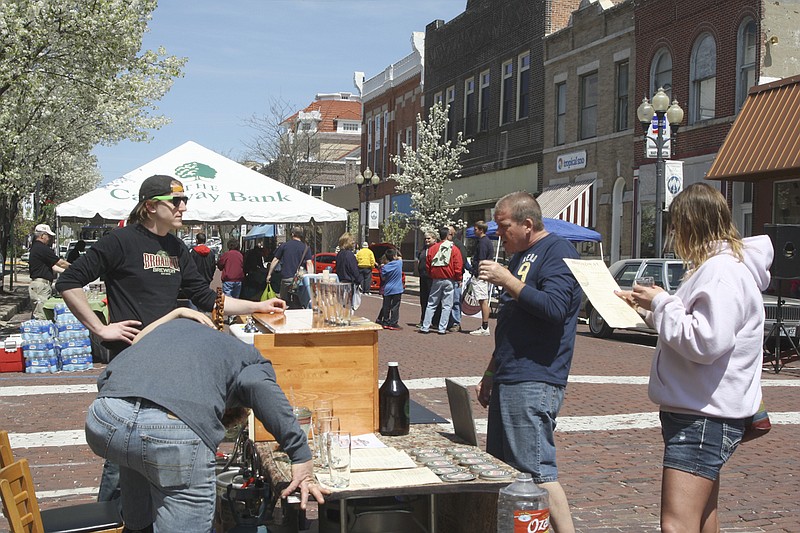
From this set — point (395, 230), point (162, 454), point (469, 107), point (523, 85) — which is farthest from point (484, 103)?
point (162, 454)

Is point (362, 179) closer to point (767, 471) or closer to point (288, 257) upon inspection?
point (288, 257)

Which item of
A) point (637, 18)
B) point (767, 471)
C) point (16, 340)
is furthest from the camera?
point (637, 18)

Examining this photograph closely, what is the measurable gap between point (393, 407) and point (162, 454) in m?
1.62

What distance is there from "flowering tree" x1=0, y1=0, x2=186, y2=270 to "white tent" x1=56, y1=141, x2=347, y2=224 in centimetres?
359

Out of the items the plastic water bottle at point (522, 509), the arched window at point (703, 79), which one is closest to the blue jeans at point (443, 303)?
the arched window at point (703, 79)

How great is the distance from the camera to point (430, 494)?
3.93 meters

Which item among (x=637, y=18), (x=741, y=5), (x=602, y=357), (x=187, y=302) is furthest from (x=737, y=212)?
(x=187, y=302)

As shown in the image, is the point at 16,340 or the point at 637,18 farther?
the point at 637,18

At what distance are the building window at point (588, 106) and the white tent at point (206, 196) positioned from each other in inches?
654

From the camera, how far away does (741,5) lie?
23094mm

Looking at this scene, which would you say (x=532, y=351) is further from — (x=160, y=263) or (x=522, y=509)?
(x=160, y=263)

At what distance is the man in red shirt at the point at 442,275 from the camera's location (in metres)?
16.7

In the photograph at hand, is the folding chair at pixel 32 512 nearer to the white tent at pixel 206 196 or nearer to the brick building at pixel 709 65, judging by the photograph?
the white tent at pixel 206 196

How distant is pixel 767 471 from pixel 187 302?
463 cm
